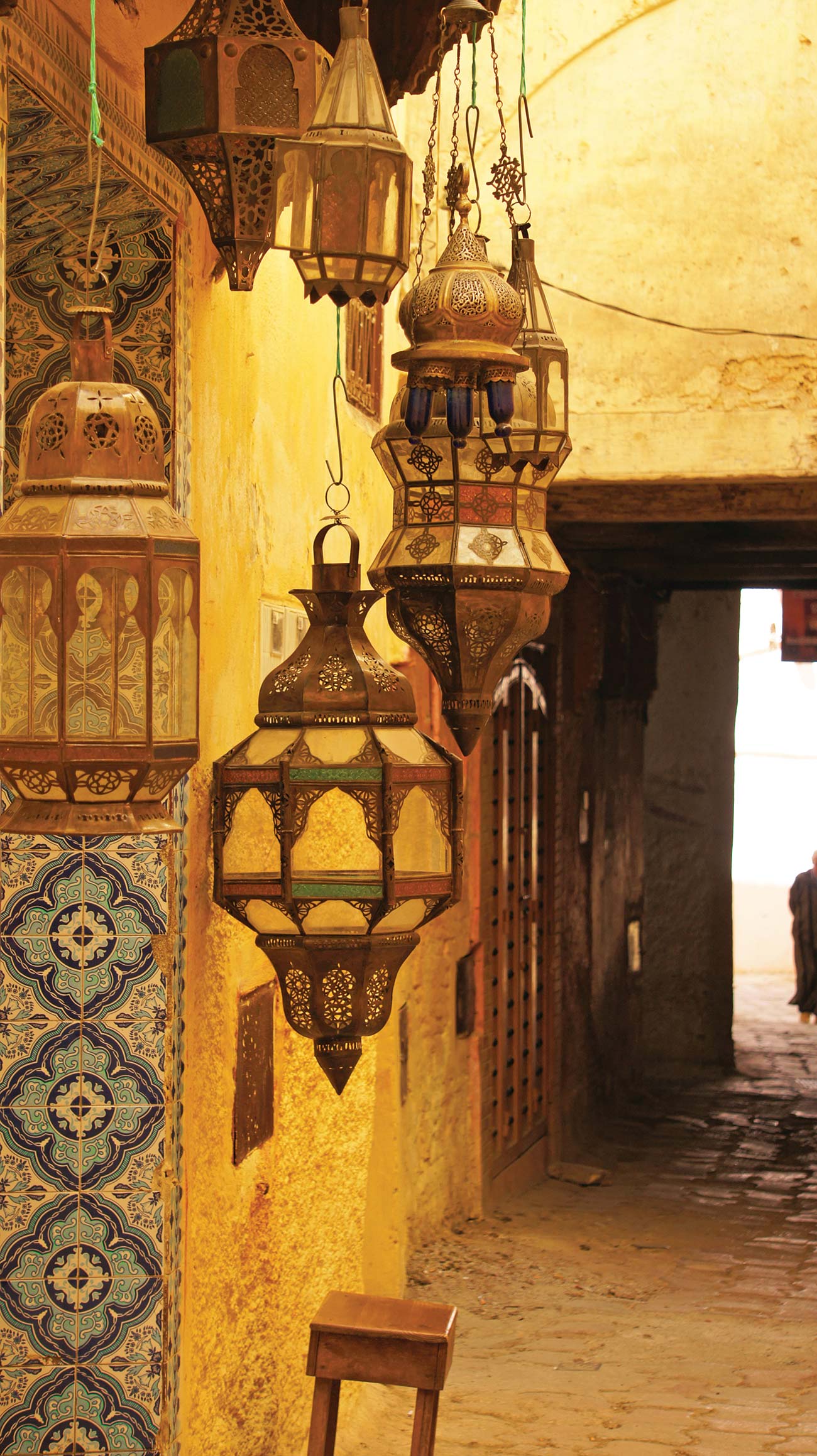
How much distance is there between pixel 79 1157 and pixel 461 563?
1365 mm

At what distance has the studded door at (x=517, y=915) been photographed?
8016 millimetres

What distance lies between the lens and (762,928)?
2139cm

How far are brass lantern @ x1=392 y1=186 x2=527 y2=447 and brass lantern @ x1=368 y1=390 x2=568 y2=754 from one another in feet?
0.69

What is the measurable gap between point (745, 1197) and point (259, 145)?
6.77 meters

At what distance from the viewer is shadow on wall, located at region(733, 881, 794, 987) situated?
20.2 metres

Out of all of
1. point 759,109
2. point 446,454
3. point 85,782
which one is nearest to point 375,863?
point 85,782

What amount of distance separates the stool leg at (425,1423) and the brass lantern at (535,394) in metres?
1.87

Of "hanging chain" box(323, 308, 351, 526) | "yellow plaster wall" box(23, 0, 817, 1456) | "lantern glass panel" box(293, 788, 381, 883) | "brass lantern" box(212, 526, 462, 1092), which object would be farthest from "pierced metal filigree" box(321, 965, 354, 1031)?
"yellow plaster wall" box(23, 0, 817, 1456)

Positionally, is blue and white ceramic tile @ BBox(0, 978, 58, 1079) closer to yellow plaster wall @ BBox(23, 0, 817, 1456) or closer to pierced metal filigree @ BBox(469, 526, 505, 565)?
yellow plaster wall @ BBox(23, 0, 817, 1456)

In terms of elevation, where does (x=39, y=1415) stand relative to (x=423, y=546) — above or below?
below

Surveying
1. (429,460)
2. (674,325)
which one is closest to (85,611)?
(429,460)

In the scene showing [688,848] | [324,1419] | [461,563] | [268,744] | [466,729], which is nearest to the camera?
[268,744]

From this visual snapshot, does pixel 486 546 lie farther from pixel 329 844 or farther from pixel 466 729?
pixel 329 844

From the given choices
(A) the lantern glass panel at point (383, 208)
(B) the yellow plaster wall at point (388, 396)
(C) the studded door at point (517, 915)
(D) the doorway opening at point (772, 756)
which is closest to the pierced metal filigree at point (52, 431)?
(A) the lantern glass panel at point (383, 208)
